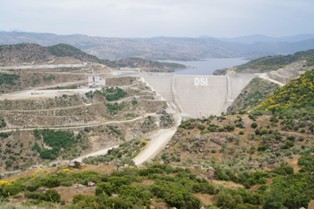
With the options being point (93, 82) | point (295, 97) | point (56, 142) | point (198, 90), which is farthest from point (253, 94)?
point (56, 142)

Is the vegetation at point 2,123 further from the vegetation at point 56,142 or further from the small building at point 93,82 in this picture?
the small building at point 93,82

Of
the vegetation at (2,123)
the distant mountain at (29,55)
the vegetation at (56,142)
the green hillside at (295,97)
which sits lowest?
the vegetation at (56,142)

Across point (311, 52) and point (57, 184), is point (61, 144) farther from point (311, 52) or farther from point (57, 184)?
point (311, 52)

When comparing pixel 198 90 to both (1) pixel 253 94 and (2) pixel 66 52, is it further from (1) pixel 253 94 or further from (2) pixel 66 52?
(2) pixel 66 52

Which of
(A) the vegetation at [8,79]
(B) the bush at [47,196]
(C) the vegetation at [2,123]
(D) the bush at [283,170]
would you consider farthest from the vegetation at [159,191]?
(A) the vegetation at [8,79]

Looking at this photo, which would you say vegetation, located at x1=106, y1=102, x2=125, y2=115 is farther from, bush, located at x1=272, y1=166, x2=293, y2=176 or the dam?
bush, located at x1=272, y1=166, x2=293, y2=176

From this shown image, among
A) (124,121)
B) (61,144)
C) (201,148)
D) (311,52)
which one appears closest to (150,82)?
(124,121)

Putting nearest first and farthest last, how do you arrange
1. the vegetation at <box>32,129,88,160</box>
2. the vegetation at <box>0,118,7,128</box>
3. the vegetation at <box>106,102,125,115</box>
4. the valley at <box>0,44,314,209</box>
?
the valley at <box>0,44,314,209</box> < the vegetation at <box>32,129,88,160</box> < the vegetation at <box>0,118,7,128</box> < the vegetation at <box>106,102,125,115</box>

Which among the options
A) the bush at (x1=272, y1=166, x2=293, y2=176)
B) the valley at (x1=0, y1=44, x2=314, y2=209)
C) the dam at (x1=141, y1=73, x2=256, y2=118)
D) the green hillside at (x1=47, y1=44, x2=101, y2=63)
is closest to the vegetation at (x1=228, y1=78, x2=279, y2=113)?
the valley at (x1=0, y1=44, x2=314, y2=209)
